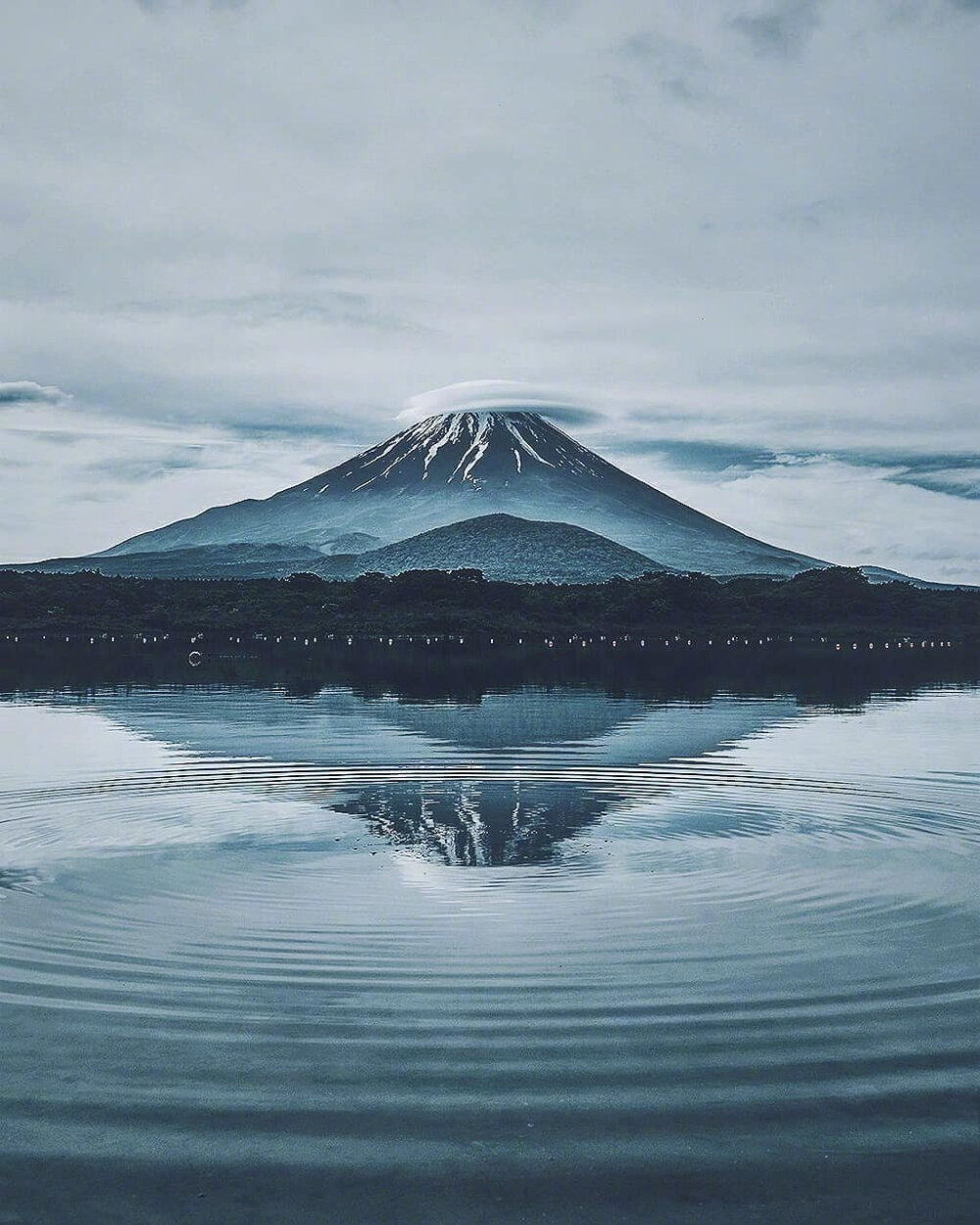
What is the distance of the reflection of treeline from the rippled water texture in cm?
11949

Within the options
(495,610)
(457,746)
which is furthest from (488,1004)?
(495,610)

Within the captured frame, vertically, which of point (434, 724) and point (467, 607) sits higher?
point (467, 607)

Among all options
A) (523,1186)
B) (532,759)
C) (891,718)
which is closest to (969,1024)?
(523,1186)

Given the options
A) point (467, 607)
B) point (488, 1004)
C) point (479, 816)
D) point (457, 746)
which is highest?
point (467, 607)

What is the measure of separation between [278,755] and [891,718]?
20.8m

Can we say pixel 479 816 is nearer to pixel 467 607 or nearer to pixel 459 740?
pixel 459 740

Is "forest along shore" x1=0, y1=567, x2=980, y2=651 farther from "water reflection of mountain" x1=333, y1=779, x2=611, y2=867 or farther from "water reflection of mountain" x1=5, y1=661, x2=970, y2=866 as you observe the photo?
"water reflection of mountain" x1=333, y1=779, x2=611, y2=867

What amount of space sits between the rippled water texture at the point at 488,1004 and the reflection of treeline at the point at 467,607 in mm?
119495

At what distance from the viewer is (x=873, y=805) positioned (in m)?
23.1

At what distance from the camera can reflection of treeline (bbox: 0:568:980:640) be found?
145625 mm

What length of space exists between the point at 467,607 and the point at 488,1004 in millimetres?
147645

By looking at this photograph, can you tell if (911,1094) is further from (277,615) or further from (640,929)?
(277,615)

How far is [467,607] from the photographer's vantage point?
158500 mm

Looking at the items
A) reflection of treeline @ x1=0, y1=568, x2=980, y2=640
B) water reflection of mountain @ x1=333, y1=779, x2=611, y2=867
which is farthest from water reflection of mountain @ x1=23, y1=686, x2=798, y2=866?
reflection of treeline @ x1=0, y1=568, x2=980, y2=640
